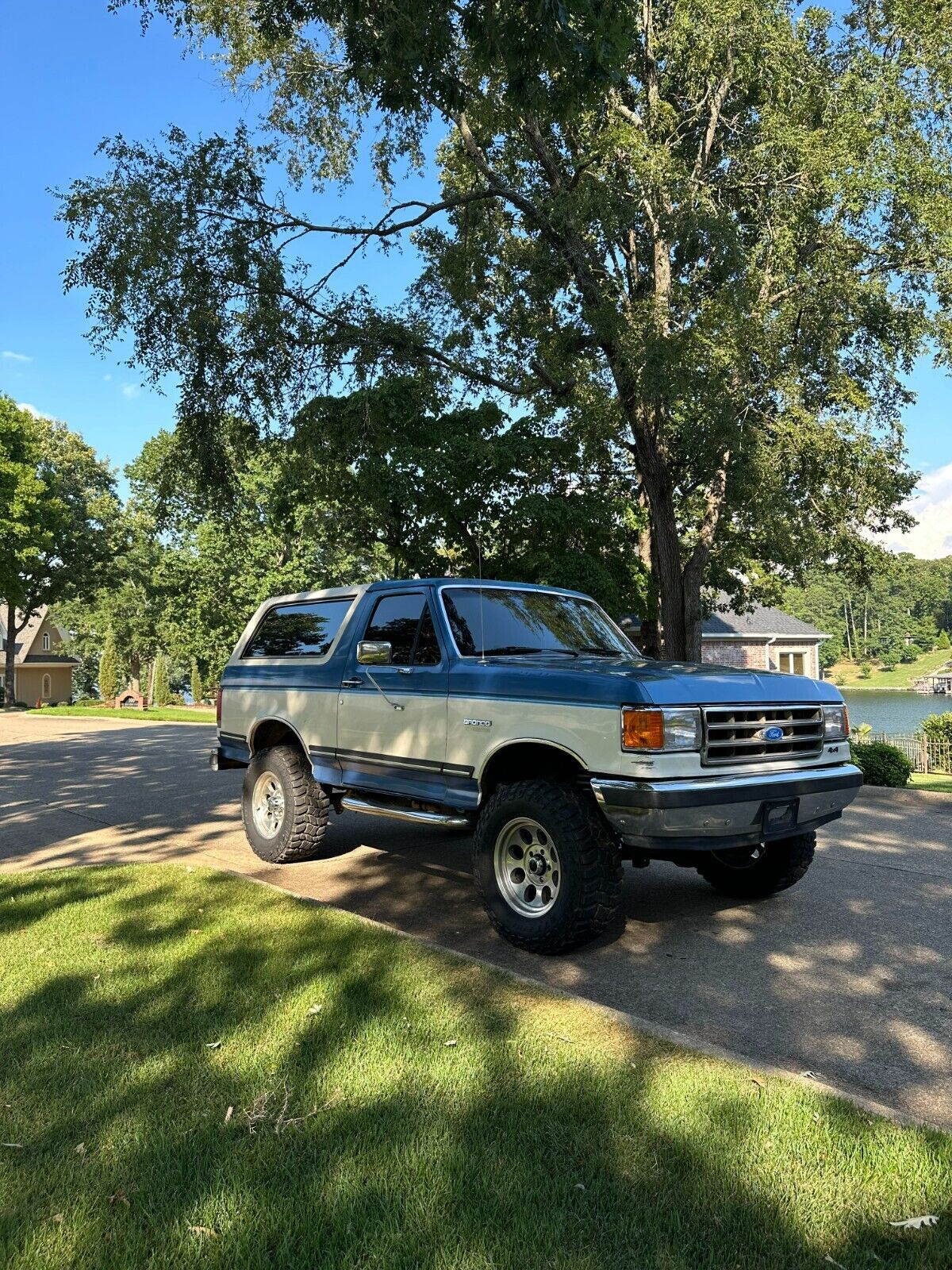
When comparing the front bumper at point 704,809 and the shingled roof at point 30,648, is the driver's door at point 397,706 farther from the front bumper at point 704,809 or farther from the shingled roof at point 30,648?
the shingled roof at point 30,648

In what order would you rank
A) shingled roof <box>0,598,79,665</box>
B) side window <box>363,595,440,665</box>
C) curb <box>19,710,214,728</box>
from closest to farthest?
side window <box>363,595,440,665</box> → curb <box>19,710,214,728</box> → shingled roof <box>0,598,79,665</box>

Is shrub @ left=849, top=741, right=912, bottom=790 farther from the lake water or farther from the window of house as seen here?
the window of house

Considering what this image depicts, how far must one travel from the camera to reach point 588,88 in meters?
7.86

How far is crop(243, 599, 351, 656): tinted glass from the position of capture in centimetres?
714

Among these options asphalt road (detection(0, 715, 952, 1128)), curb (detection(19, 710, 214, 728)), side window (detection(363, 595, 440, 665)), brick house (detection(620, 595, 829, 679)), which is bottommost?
asphalt road (detection(0, 715, 952, 1128))

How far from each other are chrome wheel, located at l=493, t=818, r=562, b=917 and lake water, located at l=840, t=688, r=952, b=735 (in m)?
20.9

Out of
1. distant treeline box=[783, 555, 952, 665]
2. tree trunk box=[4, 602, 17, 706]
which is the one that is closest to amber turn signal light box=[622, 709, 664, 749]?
tree trunk box=[4, 602, 17, 706]

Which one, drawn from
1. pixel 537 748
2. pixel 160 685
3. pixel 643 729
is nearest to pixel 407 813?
pixel 537 748

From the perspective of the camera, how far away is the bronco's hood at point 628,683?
4695 mm

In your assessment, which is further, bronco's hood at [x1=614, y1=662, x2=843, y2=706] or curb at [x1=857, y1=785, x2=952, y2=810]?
curb at [x1=857, y1=785, x2=952, y2=810]

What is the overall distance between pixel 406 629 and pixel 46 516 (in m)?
44.1

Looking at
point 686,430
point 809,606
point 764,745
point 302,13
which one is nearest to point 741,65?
point 686,430

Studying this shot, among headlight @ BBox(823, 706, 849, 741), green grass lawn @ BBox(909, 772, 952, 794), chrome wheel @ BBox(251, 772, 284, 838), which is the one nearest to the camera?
headlight @ BBox(823, 706, 849, 741)

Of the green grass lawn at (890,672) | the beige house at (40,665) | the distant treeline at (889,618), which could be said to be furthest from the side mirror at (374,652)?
the distant treeline at (889,618)
